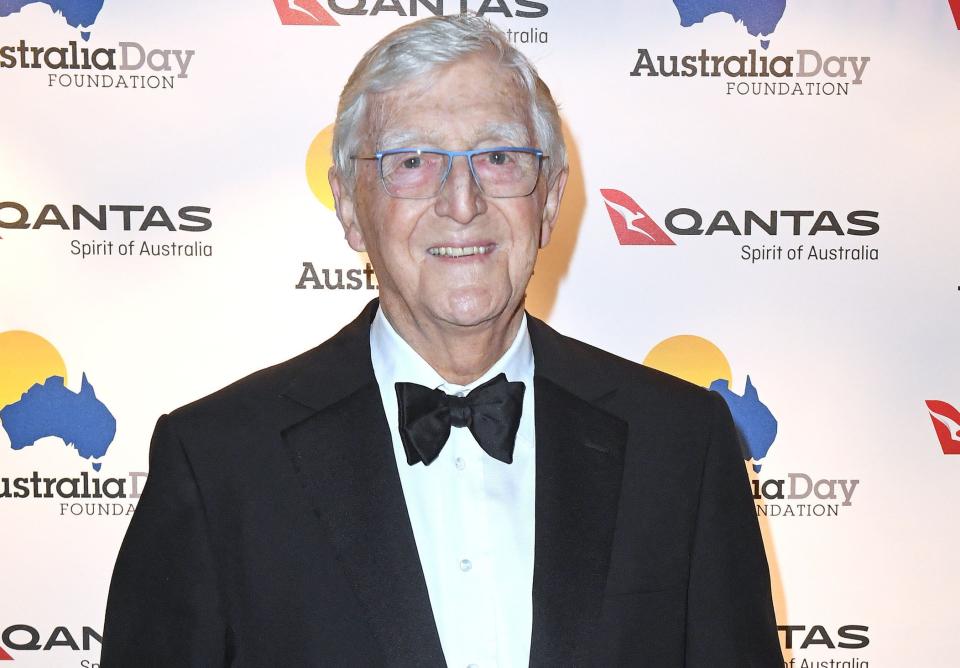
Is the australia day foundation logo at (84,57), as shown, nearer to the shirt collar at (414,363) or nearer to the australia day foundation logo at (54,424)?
the australia day foundation logo at (54,424)

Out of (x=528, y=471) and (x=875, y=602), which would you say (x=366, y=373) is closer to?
(x=528, y=471)

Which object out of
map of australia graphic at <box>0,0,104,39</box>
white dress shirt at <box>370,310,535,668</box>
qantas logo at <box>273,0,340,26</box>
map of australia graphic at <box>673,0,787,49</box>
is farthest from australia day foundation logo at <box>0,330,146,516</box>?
map of australia graphic at <box>673,0,787,49</box>

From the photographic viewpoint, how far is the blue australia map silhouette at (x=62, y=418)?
3025mm

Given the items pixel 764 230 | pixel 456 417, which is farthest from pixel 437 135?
pixel 764 230

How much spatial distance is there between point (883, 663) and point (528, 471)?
2040mm

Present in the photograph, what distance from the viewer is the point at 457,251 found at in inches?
62.5

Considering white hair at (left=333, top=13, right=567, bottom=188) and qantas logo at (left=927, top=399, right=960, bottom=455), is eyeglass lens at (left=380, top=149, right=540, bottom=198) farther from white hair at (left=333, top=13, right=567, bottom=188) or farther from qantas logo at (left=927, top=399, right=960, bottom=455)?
qantas logo at (left=927, top=399, right=960, bottom=455)

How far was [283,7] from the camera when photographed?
2994 mm

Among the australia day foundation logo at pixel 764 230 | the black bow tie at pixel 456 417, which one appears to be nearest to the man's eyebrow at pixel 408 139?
the black bow tie at pixel 456 417

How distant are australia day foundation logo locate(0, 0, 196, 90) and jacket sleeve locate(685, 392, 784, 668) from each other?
6.74 ft

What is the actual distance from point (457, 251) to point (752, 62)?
6.03ft

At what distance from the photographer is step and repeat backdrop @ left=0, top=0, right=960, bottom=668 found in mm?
3006

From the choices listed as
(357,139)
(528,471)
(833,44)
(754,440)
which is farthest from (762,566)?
(833,44)

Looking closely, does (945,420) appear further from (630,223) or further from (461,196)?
(461,196)
